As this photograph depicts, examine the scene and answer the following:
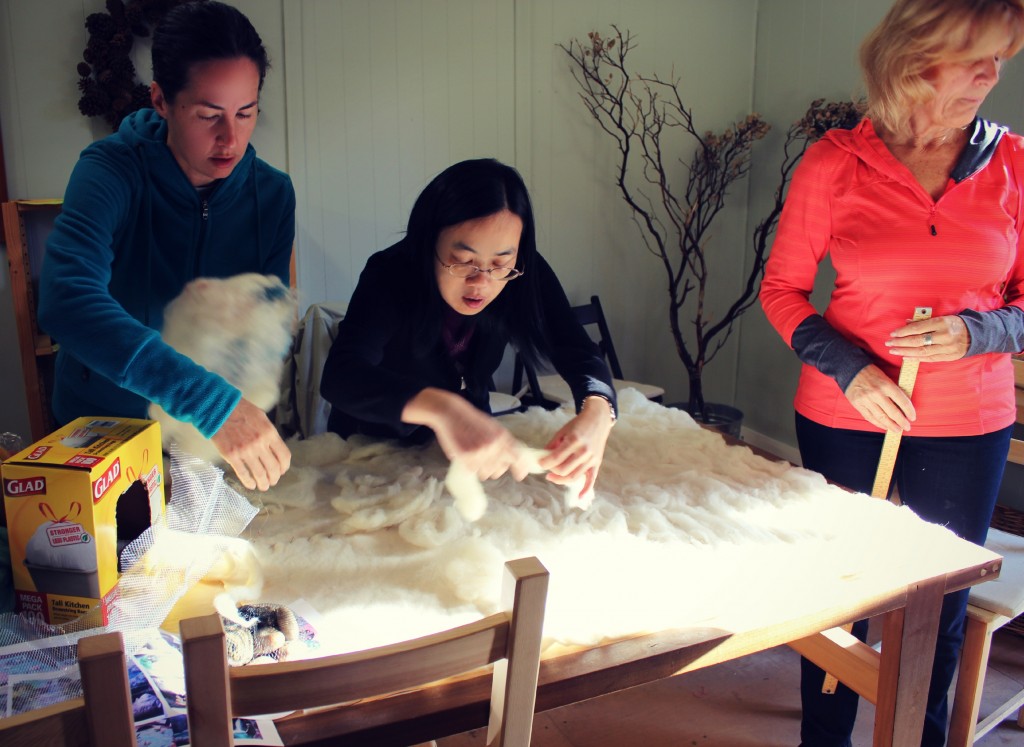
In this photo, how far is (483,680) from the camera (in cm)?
88

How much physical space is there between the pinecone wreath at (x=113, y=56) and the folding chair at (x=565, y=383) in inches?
72.0

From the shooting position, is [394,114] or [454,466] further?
[394,114]

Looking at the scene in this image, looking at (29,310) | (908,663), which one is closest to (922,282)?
(908,663)

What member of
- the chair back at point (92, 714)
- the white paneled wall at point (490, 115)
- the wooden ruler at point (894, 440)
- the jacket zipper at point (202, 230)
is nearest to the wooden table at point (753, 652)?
the chair back at point (92, 714)

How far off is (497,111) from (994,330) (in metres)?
2.62

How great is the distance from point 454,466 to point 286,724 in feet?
1.87

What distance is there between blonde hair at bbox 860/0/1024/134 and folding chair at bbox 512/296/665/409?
1801 millimetres

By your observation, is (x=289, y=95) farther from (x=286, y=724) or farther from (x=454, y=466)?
(x=286, y=724)

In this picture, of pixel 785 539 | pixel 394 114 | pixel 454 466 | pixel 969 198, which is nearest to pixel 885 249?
pixel 969 198

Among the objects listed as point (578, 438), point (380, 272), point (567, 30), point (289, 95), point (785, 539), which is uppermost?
point (567, 30)

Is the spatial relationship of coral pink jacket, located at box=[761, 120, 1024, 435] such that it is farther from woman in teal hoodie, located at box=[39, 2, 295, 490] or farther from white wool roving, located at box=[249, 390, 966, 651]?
woman in teal hoodie, located at box=[39, 2, 295, 490]

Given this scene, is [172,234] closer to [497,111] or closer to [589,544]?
Answer: [589,544]

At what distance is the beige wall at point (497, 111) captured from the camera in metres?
2.88

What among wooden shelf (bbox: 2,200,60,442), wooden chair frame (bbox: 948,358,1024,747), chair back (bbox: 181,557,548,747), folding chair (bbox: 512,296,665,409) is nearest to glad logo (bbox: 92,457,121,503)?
chair back (bbox: 181,557,548,747)
